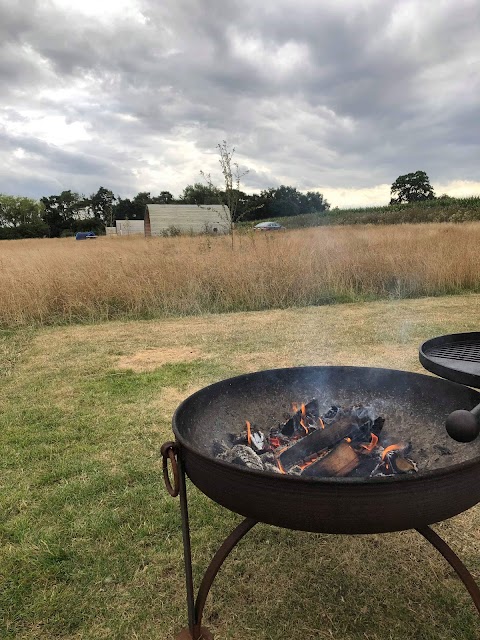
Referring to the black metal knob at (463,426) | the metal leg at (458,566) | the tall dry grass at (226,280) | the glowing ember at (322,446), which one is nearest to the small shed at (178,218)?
the tall dry grass at (226,280)

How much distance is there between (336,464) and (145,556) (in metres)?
1.05

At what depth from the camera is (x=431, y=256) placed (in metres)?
7.74

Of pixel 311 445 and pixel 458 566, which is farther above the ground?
pixel 311 445

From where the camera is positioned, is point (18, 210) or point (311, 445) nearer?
point (311, 445)

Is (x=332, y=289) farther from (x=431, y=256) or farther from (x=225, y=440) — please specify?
(x=225, y=440)

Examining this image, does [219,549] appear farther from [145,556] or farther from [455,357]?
[455,357]

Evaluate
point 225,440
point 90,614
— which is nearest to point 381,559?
point 225,440

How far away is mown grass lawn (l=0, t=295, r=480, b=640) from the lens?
5.49 ft

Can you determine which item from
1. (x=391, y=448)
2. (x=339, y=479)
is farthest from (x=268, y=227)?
(x=339, y=479)

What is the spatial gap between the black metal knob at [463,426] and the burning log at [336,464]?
20.2 inches

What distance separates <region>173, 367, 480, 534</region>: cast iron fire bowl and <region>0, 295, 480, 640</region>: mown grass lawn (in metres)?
0.57

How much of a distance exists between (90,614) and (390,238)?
360 inches

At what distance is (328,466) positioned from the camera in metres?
1.45

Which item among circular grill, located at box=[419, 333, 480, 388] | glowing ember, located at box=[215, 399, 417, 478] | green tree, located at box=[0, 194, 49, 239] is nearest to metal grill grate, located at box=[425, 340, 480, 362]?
circular grill, located at box=[419, 333, 480, 388]
